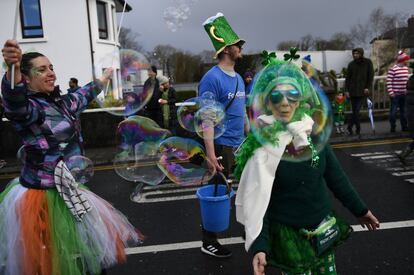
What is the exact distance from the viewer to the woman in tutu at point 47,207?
2.79 metres

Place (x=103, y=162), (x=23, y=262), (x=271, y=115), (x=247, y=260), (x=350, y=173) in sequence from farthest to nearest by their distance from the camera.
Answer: (x=103, y=162) → (x=350, y=173) → (x=247, y=260) → (x=23, y=262) → (x=271, y=115)

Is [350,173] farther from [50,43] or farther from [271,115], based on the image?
[50,43]

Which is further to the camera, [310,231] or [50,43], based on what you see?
[50,43]

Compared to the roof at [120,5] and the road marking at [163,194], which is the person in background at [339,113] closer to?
the road marking at [163,194]

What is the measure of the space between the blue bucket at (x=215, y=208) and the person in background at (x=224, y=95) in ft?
0.40

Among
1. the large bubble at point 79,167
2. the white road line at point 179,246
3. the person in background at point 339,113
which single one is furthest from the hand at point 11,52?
the person in background at point 339,113

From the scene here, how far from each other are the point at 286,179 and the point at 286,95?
1.48 feet

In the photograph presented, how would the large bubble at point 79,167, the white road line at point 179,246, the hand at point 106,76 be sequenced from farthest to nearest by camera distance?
the white road line at point 179,246 → the hand at point 106,76 → the large bubble at point 79,167

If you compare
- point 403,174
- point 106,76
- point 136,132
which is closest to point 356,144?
point 403,174

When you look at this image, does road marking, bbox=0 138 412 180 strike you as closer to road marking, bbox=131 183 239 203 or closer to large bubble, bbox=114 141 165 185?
road marking, bbox=131 183 239 203

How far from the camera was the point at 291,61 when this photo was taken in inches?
92.1

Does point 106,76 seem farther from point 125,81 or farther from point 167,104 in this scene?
point 167,104

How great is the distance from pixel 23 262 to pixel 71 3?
68.7ft

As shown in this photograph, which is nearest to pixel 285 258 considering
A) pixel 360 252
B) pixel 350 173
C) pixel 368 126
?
pixel 360 252
